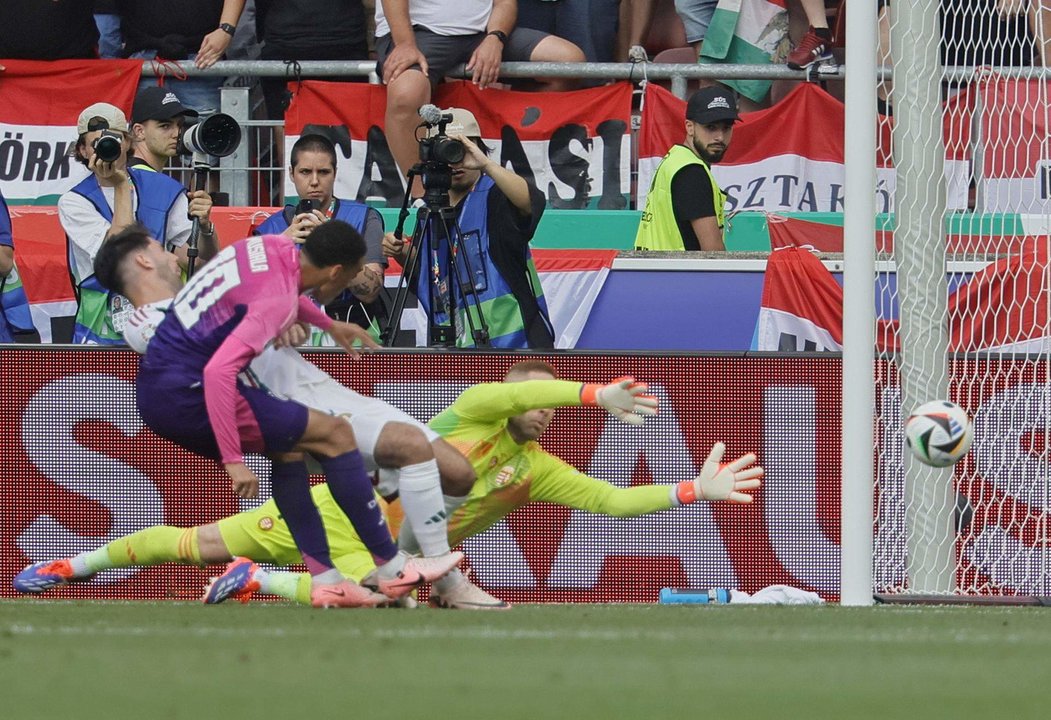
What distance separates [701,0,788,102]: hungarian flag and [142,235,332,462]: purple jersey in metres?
5.01

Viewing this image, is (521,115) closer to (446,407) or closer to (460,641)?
(446,407)

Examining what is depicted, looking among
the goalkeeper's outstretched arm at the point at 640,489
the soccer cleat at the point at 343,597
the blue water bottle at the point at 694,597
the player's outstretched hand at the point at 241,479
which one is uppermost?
the player's outstretched hand at the point at 241,479

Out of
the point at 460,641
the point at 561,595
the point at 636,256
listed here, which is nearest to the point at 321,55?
the point at 636,256

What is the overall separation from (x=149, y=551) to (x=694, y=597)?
2.40 metres

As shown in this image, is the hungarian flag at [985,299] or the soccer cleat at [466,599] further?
the hungarian flag at [985,299]

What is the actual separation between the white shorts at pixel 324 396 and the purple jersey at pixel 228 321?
304mm

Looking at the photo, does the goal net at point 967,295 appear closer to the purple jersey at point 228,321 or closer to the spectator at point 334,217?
the spectator at point 334,217

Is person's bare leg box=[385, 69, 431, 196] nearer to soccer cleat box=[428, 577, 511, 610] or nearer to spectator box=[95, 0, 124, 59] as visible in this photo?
spectator box=[95, 0, 124, 59]

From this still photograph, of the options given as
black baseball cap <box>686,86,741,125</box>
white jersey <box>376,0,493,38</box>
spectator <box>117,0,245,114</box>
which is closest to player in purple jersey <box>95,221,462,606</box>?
black baseball cap <box>686,86,741,125</box>

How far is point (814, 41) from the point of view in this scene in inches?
424

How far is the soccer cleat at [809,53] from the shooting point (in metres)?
10.7

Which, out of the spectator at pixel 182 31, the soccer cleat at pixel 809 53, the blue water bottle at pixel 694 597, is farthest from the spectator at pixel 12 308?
the soccer cleat at pixel 809 53

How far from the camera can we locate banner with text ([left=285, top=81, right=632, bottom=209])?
34.4 feet

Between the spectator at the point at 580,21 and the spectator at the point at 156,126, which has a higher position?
the spectator at the point at 580,21
